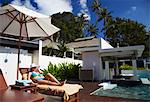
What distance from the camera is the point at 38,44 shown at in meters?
9.84

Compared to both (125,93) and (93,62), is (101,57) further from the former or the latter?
(125,93)

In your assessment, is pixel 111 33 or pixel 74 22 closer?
pixel 111 33

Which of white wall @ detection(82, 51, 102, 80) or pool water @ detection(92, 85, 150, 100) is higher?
white wall @ detection(82, 51, 102, 80)

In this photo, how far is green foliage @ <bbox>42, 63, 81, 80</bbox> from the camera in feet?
35.3

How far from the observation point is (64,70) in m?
11.7

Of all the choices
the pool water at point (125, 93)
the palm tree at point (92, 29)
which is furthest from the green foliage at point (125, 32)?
the pool water at point (125, 93)

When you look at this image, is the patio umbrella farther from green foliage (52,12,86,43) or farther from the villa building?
green foliage (52,12,86,43)

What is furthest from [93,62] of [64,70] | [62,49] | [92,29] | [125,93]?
[92,29]

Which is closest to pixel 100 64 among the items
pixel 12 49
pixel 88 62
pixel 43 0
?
pixel 88 62

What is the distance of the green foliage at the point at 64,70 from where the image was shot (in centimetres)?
1077

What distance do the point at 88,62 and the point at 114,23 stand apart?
1286 centimetres

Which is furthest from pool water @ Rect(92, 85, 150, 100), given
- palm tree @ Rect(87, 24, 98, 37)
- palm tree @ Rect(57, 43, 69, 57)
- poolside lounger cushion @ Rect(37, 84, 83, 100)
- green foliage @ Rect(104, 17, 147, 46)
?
palm tree @ Rect(87, 24, 98, 37)

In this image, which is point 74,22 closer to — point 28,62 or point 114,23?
point 114,23

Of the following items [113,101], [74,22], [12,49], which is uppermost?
[74,22]
